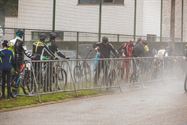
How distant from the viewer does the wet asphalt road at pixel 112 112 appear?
11.5 metres

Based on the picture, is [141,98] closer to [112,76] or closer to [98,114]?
[112,76]

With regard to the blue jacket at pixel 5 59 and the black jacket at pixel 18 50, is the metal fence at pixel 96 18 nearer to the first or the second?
the black jacket at pixel 18 50

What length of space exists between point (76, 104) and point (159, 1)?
21531mm

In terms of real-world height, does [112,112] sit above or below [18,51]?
below

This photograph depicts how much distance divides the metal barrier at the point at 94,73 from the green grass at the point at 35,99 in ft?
0.59

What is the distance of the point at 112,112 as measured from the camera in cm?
1296

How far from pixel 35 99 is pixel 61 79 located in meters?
1.21

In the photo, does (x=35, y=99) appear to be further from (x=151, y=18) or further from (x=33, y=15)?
(x=151, y=18)

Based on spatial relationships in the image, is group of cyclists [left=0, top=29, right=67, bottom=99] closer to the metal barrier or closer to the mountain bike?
the metal barrier

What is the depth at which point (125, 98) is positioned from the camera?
16.4 m

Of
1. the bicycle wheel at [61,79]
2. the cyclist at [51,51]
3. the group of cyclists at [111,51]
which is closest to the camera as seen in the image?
the bicycle wheel at [61,79]

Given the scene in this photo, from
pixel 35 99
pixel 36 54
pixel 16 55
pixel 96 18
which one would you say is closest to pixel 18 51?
pixel 16 55

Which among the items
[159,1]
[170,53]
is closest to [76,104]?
[170,53]

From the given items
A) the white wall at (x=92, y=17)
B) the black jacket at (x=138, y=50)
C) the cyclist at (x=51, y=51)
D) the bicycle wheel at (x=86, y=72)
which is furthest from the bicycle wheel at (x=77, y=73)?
the white wall at (x=92, y=17)
